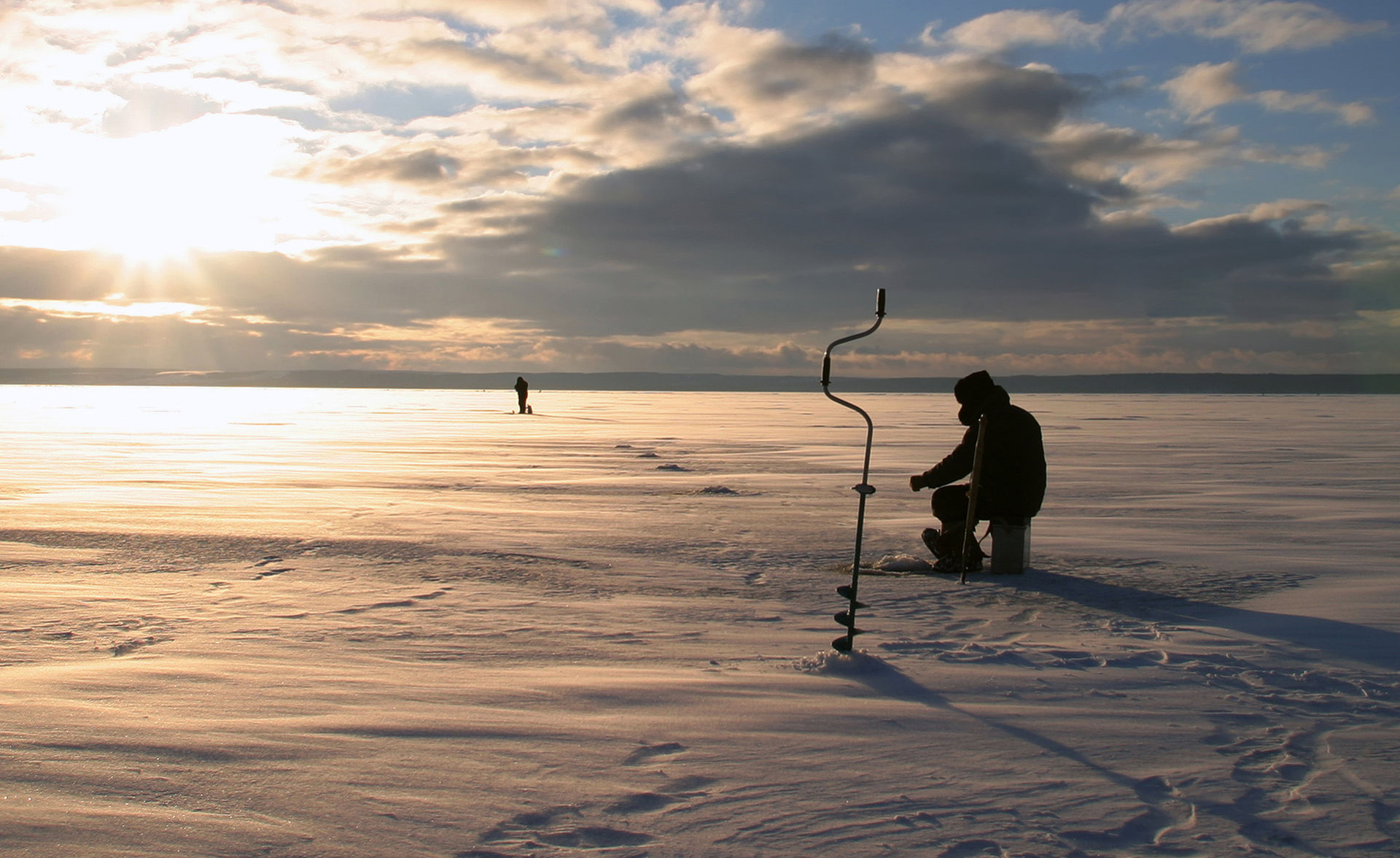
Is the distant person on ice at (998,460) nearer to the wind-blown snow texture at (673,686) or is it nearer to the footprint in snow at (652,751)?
the wind-blown snow texture at (673,686)

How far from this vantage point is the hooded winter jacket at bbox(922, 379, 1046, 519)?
7152mm

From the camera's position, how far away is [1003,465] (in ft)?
23.6

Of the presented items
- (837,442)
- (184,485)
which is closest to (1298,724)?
(184,485)

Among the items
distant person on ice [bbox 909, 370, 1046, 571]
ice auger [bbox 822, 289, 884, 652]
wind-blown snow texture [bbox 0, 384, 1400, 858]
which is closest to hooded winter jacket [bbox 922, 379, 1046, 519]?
distant person on ice [bbox 909, 370, 1046, 571]

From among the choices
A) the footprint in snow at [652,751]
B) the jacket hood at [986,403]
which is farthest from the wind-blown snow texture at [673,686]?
the jacket hood at [986,403]

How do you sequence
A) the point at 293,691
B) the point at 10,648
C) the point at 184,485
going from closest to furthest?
1. the point at 293,691
2. the point at 10,648
3. the point at 184,485

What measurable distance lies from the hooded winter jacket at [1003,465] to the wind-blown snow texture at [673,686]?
54 cm

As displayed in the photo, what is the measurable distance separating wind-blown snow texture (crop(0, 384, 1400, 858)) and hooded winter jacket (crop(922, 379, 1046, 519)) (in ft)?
1.76

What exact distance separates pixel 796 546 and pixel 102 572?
513 centimetres

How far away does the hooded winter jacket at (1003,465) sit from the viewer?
23.5ft

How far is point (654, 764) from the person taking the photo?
340cm

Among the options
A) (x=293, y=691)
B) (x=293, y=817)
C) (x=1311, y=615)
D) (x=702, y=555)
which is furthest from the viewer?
(x=702, y=555)

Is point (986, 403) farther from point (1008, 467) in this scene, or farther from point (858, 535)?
point (858, 535)

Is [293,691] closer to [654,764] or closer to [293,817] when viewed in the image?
[293,817]
